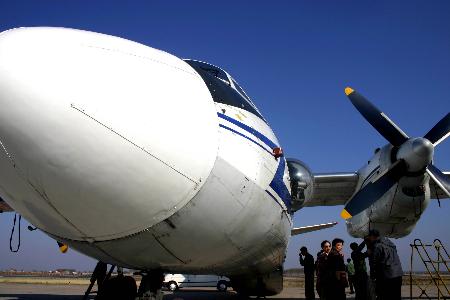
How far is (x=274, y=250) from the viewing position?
6848 millimetres

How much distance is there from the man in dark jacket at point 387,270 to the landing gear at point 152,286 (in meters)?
3.98

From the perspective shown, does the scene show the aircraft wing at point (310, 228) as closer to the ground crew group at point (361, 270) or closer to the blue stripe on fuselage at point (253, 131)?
the ground crew group at point (361, 270)

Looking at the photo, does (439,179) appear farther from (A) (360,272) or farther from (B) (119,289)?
(B) (119,289)

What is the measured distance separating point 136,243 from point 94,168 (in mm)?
1047

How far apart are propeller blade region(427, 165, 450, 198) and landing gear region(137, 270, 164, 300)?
8449 mm

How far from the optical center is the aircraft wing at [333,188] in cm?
1359

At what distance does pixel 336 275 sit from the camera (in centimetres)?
839

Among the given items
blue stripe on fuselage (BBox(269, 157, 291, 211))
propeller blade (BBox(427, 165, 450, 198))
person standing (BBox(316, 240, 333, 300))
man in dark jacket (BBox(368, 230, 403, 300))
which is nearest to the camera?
blue stripe on fuselage (BBox(269, 157, 291, 211))

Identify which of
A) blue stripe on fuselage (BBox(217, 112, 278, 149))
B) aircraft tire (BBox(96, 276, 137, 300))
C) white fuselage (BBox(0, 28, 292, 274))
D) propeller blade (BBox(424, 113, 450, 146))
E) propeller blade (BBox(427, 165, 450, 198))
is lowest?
aircraft tire (BBox(96, 276, 137, 300))

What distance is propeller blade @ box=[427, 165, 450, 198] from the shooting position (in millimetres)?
10758

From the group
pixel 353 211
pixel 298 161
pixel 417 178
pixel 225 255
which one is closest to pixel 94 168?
pixel 225 255

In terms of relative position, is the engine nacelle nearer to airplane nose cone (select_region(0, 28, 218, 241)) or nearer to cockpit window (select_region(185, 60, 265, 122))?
cockpit window (select_region(185, 60, 265, 122))

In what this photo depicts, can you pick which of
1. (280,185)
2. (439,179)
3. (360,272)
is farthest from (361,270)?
(280,185)

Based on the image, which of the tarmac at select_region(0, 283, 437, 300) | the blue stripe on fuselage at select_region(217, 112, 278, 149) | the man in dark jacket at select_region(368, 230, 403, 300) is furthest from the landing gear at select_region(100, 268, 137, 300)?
the tarmac at select_region(0, 283, 437, 300)
